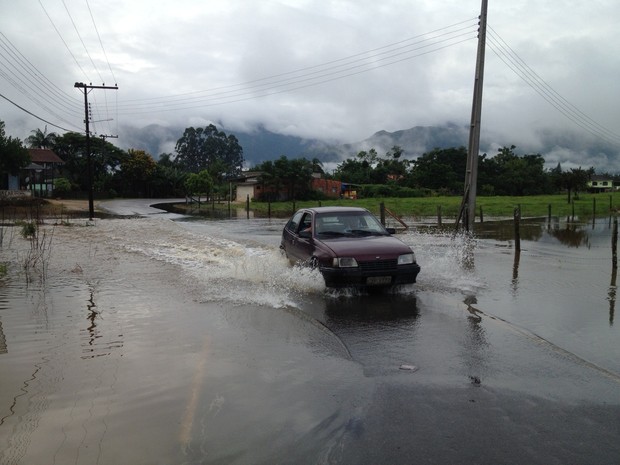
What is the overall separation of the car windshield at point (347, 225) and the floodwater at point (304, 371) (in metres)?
1.09

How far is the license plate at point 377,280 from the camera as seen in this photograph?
8.81 m

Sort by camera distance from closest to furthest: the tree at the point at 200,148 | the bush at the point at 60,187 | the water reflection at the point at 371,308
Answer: the water reflection at the point at 371,308 < the bush at the point at 60,187 < the tree at the point at 200,148

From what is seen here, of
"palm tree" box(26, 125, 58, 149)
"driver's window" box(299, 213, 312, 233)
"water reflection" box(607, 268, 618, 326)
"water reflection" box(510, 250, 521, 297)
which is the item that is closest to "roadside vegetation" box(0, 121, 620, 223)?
"palm tree" box(26, 125, 58, 149)

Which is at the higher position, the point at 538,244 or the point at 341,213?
the point at 341,213

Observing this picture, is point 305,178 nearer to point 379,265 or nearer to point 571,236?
point 571,236

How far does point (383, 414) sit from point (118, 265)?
35.7 ft

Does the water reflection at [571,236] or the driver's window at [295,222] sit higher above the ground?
the driver's window at [295,222]

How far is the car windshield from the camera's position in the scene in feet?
33.3

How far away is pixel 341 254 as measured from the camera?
348 inches

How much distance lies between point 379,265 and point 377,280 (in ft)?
0.83

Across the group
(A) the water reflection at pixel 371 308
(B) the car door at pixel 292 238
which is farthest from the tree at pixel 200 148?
(A) the water reflection at pixel 371 308

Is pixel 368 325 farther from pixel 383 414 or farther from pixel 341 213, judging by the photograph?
pixel 341 213

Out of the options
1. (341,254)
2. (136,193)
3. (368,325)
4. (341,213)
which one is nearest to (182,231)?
(341,213)

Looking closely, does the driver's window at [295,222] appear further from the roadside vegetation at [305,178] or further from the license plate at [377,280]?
the roadside vegetation at [305,178]
